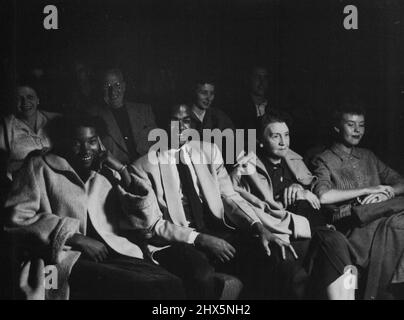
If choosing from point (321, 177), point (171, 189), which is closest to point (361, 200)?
point (321, 177)

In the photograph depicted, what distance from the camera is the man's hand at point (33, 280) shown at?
4719 mm

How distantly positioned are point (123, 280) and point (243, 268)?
2.87ft

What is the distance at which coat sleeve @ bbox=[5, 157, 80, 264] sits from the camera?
468 centimetres

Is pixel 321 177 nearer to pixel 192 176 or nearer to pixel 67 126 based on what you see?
pixel 192 176

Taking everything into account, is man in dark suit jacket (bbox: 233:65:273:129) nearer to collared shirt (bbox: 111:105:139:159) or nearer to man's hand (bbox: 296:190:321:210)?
man's hand (bbox: 296:190:321:210)

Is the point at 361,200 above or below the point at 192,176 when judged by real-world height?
below

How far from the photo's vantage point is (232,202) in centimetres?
479

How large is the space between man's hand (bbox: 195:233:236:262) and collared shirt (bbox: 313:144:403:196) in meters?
0.80

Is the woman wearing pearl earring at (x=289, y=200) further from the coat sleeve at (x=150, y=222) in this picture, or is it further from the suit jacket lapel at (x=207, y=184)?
the coat sleeve at (x=150, y=222)

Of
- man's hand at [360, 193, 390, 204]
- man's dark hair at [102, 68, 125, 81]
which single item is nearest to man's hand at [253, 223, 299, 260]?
man's hand at [360, 193, 390, 204]

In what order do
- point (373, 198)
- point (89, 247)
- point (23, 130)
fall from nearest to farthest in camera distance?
1. point (89, 247)
2. point (23, 130)
3. point (373, 198)

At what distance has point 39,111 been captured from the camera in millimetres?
4777
